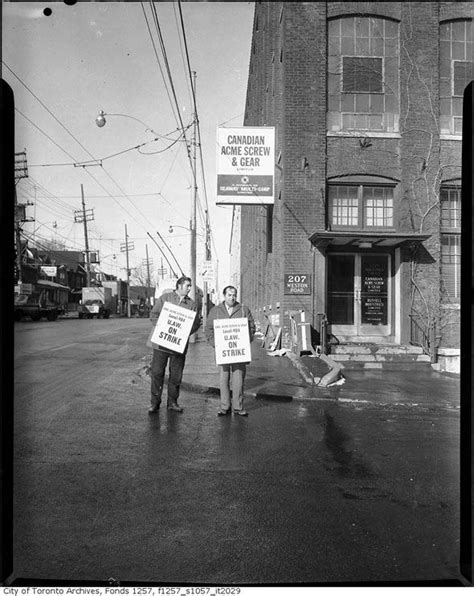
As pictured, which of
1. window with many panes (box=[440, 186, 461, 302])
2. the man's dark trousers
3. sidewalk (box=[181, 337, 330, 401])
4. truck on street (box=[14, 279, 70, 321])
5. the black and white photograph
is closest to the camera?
the black and white photograph

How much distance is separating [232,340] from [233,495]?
3.68 meters

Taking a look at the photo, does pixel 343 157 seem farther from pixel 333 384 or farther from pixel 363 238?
pixel 333 384

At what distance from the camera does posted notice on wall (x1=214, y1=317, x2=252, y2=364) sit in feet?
24.7

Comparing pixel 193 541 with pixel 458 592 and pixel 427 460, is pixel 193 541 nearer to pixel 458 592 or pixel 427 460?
pixel 458 592

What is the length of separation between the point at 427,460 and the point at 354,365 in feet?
22.6

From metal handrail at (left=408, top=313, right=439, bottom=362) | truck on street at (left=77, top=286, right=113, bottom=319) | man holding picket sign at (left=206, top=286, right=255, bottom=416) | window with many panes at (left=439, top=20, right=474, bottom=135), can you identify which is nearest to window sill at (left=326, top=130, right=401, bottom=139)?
window with many panes at (left=439, top=20, right=474, bottom=135)

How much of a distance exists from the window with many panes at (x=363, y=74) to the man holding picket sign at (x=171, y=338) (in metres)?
8.36

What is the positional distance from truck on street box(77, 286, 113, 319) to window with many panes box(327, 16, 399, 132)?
Answer: 116 ft

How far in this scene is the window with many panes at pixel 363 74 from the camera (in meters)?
13.1

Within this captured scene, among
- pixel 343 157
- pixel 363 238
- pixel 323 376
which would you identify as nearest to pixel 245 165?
pixel 343 157

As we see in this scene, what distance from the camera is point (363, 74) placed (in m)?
13.3

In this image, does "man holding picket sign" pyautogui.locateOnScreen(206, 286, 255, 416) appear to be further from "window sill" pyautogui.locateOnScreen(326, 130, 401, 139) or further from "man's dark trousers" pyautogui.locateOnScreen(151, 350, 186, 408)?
"window sill" pyautogui.locateOnScreen(326, 130, 401, 139)

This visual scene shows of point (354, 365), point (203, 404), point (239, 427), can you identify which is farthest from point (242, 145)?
point (239, 427)

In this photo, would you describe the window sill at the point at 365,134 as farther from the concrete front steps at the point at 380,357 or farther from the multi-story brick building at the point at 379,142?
the concrete front steps at the point at 380,357
